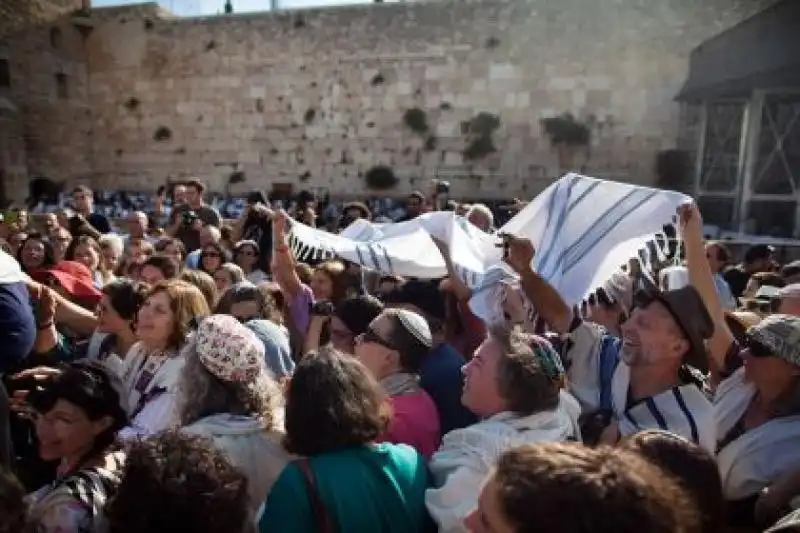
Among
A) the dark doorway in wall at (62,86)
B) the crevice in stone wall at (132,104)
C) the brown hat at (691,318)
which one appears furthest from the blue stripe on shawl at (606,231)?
the dark doorway in wall at (62,86)

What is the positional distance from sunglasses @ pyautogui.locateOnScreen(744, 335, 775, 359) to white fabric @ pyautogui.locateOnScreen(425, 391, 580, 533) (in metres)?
0.74

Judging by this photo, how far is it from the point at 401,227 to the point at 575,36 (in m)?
12.4

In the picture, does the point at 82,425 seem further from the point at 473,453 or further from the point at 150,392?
the point at 473,453

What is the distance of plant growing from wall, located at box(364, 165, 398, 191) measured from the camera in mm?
16656

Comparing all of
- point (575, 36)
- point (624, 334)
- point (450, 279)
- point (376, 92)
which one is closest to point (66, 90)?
point (376, 92)

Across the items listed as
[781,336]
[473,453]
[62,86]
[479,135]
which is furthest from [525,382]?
[62,86]

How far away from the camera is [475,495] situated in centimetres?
185

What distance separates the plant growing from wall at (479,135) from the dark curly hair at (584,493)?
15.1 meters

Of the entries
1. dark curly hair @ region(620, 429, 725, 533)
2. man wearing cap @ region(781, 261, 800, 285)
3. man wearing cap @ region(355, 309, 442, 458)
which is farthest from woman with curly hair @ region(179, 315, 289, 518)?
man wearing cap @ region(781, 261, 800, 285)

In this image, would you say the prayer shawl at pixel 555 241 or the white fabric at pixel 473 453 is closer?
the white fabric at pixel 473 453

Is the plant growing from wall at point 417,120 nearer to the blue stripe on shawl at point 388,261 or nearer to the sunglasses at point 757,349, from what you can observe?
the blue stripe on shawl at point 388,261

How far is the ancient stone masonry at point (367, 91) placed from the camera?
1497 cm

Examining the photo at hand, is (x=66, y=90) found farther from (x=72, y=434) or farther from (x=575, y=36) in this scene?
(x=72, y=434)

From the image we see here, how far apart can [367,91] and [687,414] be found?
1529cm
